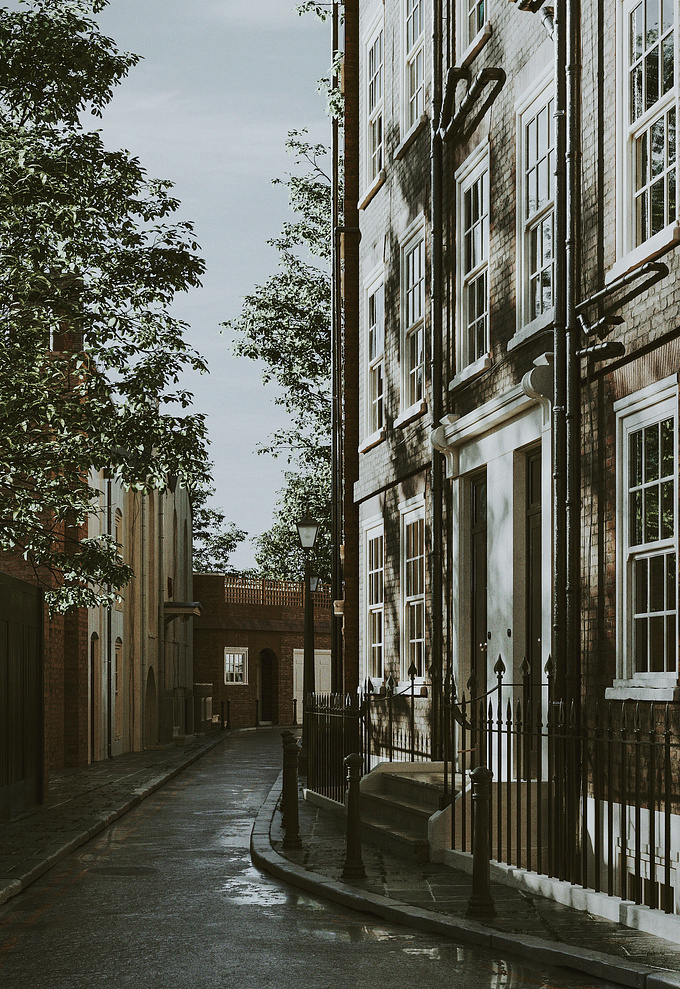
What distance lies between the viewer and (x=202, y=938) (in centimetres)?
824

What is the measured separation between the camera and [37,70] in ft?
48.2

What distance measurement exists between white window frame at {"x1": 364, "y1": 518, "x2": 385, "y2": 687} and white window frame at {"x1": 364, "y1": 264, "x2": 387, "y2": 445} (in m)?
1.30

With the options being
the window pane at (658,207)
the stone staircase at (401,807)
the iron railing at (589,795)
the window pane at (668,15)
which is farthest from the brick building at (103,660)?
the window pane at (668,15)

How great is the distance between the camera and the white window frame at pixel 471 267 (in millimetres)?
13797

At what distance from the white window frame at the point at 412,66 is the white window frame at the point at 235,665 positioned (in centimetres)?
3897

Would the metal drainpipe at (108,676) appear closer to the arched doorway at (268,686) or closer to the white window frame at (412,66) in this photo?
the white window frame at (412,66)

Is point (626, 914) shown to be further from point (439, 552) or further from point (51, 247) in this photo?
point (51, 247)

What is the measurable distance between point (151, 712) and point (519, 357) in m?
26.7

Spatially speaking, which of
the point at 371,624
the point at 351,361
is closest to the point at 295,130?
the point at 351,361

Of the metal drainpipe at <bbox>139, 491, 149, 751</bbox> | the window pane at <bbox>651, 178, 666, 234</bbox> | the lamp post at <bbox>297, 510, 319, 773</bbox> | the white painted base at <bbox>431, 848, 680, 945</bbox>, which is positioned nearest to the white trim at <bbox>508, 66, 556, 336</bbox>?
the window pane at <bbox>651, 178, 666, 234</bbox>

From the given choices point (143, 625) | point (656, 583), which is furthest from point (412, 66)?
point (143, 625)

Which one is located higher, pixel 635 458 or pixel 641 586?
pixel 635 458

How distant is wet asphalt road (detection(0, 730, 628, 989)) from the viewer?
7004 millimetres

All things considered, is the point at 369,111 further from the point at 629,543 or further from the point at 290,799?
the point at 629,543
